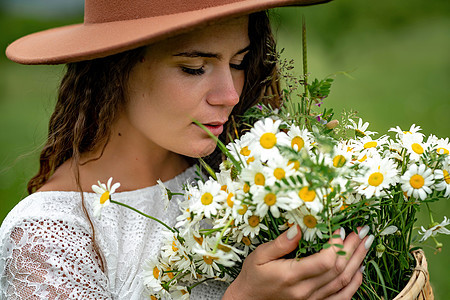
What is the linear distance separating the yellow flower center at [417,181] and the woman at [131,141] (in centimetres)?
18

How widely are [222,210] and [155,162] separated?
2.42ft

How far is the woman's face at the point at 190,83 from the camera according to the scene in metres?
1.54

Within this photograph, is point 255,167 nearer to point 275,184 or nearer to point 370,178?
point 275,184

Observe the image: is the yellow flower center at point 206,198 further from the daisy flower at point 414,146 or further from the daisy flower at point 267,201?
the daisy flower at point 414,146

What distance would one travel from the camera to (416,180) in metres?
1.27

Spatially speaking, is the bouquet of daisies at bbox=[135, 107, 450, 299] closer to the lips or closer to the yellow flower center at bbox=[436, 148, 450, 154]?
the yellow flower center at bbox=[436, 148, 450, 154]

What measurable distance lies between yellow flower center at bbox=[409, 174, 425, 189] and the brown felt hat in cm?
56

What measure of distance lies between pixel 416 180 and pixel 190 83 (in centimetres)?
66

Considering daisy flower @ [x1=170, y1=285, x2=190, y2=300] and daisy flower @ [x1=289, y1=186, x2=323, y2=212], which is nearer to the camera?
daisy flower @ [x1=289, y1=186, x2=323, y2=212]

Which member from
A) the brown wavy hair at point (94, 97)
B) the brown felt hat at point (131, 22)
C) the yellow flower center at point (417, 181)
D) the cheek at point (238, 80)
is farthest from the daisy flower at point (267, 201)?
the cheek at point (238, 80)

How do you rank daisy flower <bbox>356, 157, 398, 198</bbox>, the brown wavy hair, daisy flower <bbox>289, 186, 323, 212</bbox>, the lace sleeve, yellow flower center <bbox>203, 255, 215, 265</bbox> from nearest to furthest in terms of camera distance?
daisy flower <bbox>289, 186, 323, 212</bbox> < daisy flower <bbox>356, 157, 398, 198</bbox> < yellow flower center <bbox>203, 255, 215, 265</bbox> < the lace sleeve < the brown wavy hair

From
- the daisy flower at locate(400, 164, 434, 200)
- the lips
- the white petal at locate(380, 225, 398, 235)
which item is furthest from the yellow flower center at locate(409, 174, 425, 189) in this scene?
the lips

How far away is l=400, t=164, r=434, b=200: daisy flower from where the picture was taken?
1.27 meters

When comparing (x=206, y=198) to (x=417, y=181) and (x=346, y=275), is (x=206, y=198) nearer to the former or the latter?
(x=346, y=275)
